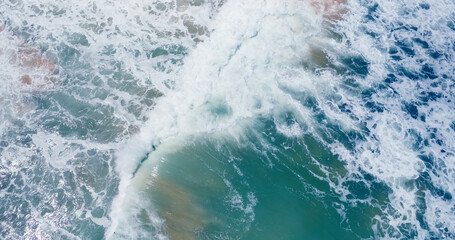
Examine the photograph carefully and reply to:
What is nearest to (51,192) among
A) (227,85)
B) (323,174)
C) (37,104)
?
(37,104)

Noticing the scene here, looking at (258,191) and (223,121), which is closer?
(258,191)

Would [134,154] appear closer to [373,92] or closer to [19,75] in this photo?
[19,75]

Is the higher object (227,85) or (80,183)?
(227,85)

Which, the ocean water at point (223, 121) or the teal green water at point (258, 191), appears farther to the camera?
the ocean water at point (223, 121)

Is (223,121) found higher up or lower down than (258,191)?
higher up

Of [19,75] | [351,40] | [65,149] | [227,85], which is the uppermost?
[351,40]

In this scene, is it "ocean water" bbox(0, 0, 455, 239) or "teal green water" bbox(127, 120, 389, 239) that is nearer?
"teal green water" bbox(127, 120, 389, 239)

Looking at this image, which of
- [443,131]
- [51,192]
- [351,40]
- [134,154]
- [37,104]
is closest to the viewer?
[51,192]

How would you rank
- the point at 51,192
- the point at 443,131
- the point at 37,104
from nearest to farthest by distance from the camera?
the point at 51,192, the point at 37,104, the point at 443,131
